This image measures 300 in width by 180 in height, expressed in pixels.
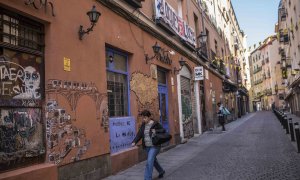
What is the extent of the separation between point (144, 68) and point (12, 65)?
607 centimetres

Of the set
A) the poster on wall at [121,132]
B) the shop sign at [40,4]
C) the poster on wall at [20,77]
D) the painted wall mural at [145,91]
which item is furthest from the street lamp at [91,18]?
the painted wall mural at [145,91]

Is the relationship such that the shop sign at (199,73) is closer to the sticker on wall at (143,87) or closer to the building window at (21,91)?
the sticker on wall at (143,87)

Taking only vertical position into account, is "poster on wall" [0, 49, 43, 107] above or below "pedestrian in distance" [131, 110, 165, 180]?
above

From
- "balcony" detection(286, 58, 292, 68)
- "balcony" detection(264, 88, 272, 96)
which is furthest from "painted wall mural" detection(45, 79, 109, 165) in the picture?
"balcony" detection(264, 88, 272, 96)

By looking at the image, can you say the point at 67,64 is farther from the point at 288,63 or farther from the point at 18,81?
the point at 288,63

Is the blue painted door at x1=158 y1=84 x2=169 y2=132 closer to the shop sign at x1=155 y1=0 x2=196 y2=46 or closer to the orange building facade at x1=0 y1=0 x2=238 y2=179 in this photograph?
the orange building facade at x1=0 y1=0 x2=238 y2=179

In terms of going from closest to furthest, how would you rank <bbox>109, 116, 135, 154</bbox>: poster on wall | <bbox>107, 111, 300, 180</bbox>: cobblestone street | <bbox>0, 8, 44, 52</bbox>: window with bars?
1. <bbox>0, 8, 44, 52</bbox>: window with bars
2. <bbox>107, 111, 300, 180</bbox>: cobblestone street
3. <bbox>109, 116, 135, 154</bbox>: poster on wall

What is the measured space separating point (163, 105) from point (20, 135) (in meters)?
8.33

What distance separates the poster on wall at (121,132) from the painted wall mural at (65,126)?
1368mm

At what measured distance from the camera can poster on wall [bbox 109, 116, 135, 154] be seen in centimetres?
Result: 902

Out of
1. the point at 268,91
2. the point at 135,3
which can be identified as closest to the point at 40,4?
the point at 135,3

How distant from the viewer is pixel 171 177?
7973mm

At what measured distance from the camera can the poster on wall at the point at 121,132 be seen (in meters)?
9.02

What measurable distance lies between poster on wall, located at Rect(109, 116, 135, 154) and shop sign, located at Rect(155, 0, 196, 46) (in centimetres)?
472
